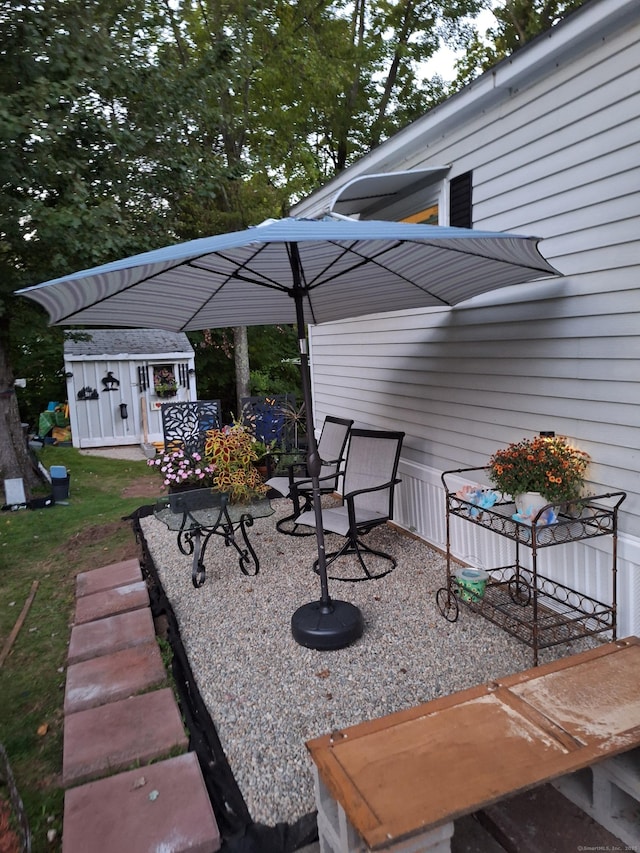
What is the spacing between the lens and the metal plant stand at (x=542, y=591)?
2.73 meters

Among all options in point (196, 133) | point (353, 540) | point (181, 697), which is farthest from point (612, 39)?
point (196, 133)

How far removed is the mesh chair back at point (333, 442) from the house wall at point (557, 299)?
1225 millimetres

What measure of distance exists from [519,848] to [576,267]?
276 cm

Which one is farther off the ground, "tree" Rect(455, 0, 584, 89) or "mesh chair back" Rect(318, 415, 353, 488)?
"tree" Rect(455, 0, 584, 89)

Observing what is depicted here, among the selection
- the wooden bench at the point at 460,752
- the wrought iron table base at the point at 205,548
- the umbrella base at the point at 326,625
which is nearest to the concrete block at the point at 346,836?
the wooden bench at the point at 460,752

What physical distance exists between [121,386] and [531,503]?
11824mm

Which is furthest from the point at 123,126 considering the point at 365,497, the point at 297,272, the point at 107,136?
the point at 365,497

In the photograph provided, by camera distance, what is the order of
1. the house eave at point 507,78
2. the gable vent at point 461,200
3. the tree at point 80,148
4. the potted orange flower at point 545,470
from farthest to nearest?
the tree at point 80,148 → the gable vent at point 461,200 → the potted orange flower at point 545,470 → the house eave at point 507,78

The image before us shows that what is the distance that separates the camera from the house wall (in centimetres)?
276

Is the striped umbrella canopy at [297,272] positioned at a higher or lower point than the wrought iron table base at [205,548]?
higher

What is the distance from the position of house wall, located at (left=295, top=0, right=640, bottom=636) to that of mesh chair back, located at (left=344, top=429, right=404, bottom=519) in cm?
35

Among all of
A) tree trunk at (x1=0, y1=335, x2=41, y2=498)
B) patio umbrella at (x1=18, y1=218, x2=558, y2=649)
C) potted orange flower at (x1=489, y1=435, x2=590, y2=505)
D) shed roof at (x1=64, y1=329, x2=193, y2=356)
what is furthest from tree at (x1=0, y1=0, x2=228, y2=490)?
potted orange flower at (x1=489, y1=435, x2=590, y2=505)

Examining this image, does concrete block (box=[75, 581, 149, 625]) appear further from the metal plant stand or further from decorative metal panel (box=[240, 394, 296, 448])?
decorative metal panel (box=[240, 394, 296, 448])

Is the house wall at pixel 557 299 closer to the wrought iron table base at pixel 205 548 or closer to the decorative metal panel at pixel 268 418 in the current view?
the wrought iron table base at pixel 205 548
